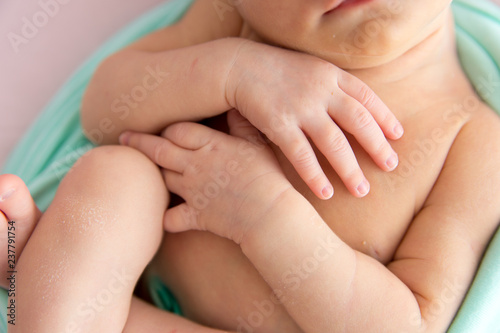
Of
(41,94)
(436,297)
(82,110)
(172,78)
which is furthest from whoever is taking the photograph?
(41,94)

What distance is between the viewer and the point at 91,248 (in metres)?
0.73

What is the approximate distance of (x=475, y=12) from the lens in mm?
1024

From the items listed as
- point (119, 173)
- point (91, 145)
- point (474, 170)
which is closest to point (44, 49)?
point (91, 145)

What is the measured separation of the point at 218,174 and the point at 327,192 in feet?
0.57

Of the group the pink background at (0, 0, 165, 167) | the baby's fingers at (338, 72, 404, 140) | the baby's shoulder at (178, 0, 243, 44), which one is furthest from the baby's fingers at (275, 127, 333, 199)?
the pink background at (0, 0, 165, 167)

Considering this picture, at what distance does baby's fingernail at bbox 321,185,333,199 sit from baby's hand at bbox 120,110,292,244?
6 centimetres

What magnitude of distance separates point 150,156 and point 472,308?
567 millimetres

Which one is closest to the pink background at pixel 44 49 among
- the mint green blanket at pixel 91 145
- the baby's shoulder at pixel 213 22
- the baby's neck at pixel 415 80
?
the mint green blanket at pixel 91 145

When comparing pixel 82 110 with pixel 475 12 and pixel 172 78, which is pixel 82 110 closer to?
pixel 172 78

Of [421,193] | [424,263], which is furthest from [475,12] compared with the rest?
[424,263]

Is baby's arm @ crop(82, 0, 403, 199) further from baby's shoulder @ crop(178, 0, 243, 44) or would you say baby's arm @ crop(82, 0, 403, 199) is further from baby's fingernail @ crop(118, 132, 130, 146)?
baby's shoulder @ crop(178, 0, 243, 44)

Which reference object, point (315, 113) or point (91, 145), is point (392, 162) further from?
point (91, 145)

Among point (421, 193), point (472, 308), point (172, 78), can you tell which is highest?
point (172, 78)

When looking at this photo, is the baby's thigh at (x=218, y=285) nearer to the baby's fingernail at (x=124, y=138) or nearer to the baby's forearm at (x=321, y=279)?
the baby's forearm at (x=321, y=279)
